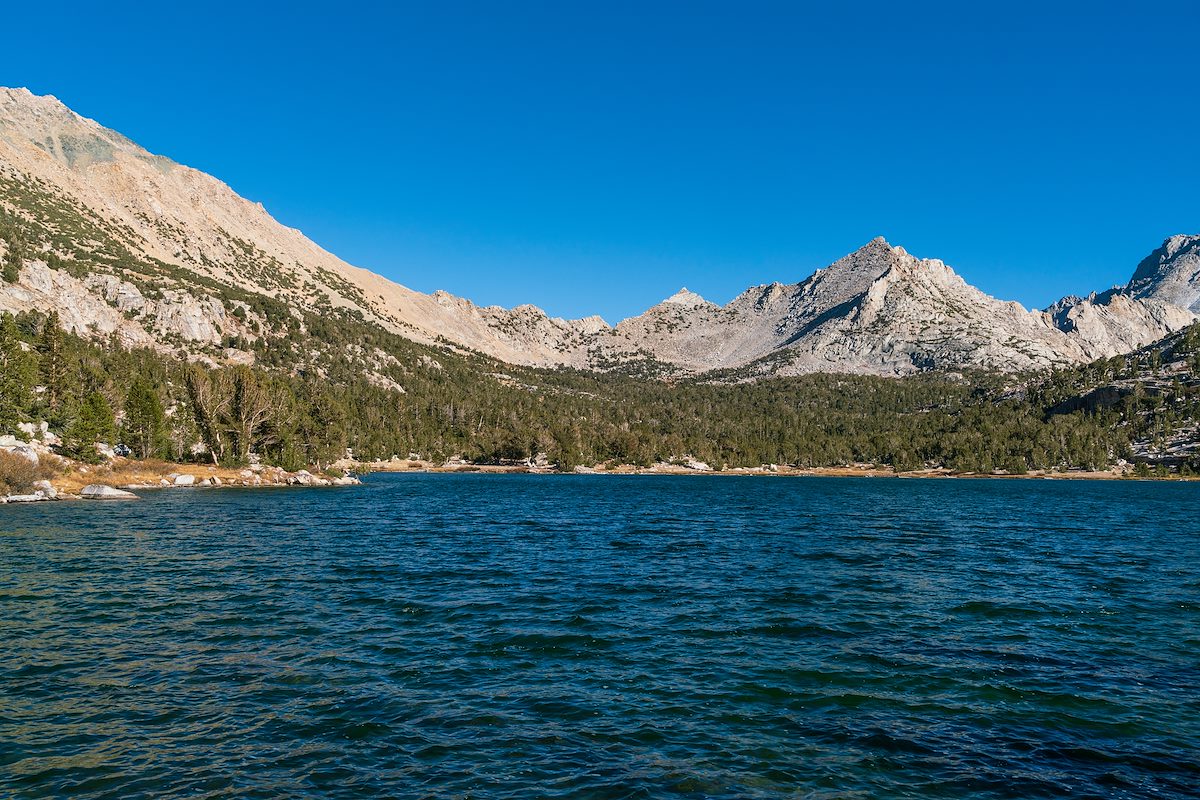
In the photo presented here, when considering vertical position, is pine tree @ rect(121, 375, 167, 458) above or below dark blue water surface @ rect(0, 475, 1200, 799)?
above

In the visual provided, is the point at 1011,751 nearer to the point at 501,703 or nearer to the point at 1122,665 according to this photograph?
the point at 1122,665

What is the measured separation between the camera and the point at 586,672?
80.0 feet

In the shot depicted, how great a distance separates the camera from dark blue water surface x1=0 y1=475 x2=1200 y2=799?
54.6ft

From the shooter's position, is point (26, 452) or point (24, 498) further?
point (26, 452)

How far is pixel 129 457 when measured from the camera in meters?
117

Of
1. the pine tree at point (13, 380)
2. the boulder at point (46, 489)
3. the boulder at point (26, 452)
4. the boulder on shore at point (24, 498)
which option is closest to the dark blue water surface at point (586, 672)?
the boulder on shore at point (24, 498)

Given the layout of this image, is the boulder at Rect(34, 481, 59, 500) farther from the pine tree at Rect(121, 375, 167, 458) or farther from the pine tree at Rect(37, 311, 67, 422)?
the pine tree at Rect(121, 375, 167, 458)

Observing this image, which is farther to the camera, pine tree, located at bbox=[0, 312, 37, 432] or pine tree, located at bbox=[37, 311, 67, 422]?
pine tree, located at bbox=[37, 311, 67, 422]

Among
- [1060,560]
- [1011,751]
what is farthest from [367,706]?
[1060,560]

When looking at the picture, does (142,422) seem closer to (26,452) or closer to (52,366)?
(52,366)

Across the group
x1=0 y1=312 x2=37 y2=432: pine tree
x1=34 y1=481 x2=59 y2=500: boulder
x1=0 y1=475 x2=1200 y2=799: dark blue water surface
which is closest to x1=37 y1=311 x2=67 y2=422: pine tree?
x1=0 y1=312 x2=37 y2=432: pine tree

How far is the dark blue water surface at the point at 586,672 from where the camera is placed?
1666 cm

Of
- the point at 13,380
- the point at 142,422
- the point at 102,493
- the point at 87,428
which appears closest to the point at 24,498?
the point at 102,493

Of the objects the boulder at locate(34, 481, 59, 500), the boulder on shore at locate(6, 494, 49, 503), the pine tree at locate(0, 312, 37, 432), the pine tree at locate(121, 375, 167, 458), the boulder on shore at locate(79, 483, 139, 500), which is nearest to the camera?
the boulder on shore at locate(6, 494, 49, 503)
